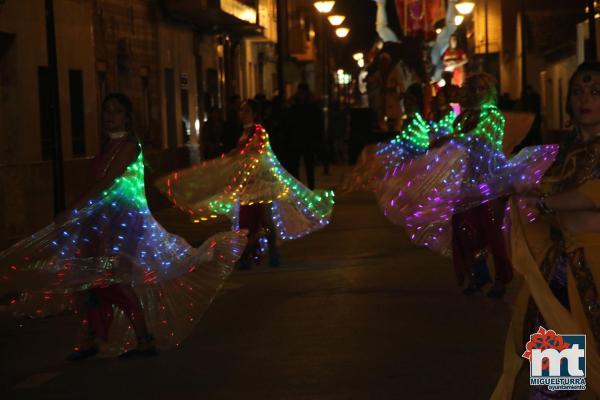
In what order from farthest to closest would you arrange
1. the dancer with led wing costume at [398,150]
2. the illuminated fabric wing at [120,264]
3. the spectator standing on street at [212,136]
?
1. the spectator standing on street at [212,136]
2. the dancer with led wing costume at [398,150]
3. the illuminated fabric wing at [120,264]

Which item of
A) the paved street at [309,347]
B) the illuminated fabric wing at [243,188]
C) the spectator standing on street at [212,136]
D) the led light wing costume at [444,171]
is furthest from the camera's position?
the spectator standing on street at [212,136]

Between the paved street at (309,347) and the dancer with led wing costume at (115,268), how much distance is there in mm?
263

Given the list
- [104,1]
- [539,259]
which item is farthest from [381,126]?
[539,259]

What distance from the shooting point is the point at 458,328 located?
9.49 m

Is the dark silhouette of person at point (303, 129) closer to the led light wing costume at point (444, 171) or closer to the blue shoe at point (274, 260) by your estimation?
the blue shoe at point (274, 260)

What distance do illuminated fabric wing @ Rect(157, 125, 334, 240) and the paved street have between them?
0.76m

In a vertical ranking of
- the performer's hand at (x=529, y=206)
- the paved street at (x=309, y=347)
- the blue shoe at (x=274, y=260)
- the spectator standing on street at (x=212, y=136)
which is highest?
the spectator standing on street at (x=212, y=136)

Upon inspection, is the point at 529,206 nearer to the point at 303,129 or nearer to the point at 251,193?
the point at 251,193

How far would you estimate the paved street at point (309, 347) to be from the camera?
25.2 feet

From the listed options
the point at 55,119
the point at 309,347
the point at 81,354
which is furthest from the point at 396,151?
the point at 81,354

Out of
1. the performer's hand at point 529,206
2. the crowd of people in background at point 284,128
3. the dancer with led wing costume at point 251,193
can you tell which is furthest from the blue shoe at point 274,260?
the performer's hand at point 529,206

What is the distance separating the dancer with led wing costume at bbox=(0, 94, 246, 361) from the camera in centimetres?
861

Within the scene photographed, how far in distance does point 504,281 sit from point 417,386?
3.62 meters

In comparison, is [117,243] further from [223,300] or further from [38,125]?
[38,125]
